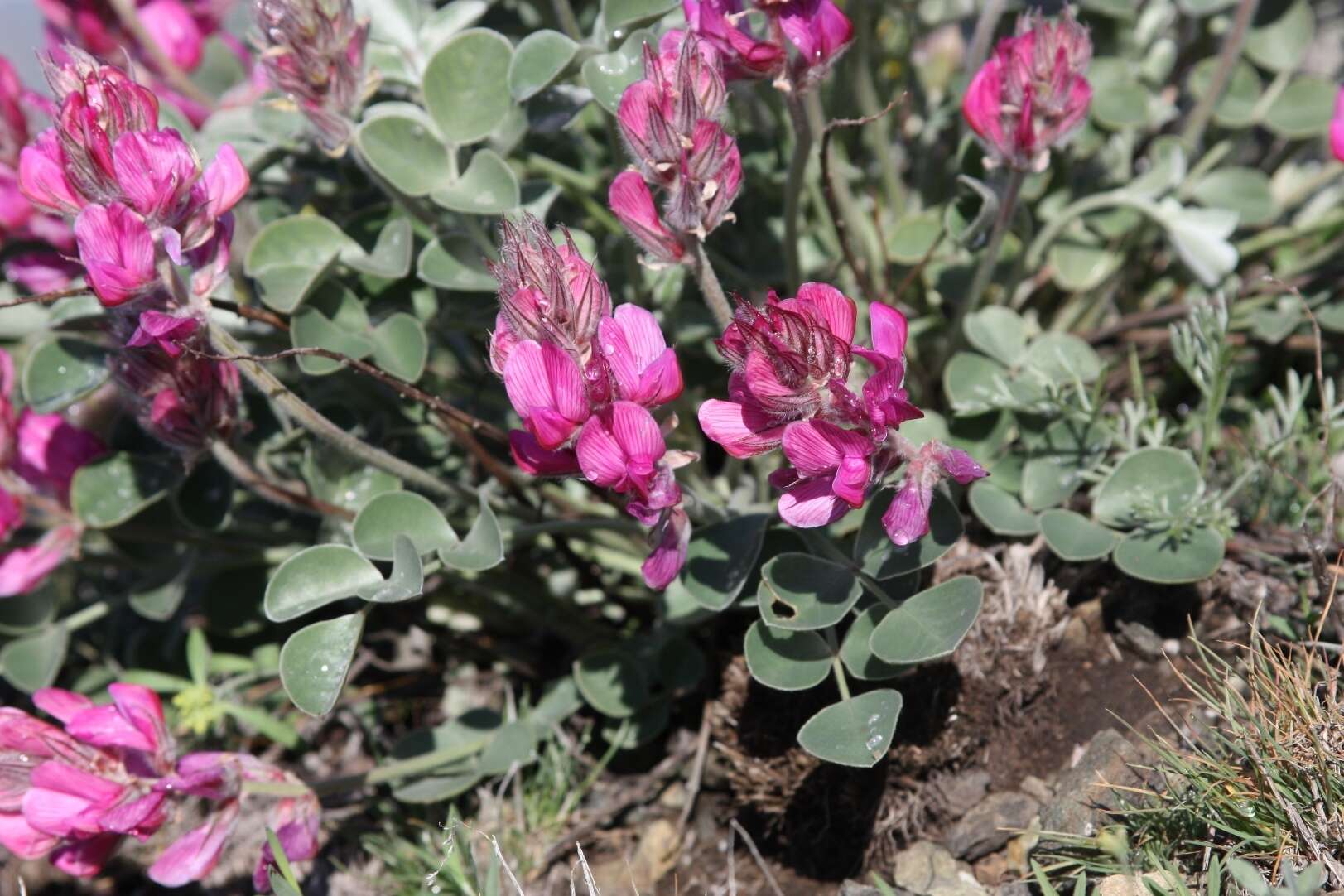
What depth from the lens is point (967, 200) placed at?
2.15 m

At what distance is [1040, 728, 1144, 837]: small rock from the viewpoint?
1745 millimetres

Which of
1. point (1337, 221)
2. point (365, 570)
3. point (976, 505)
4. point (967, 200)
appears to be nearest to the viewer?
point (365, 570)

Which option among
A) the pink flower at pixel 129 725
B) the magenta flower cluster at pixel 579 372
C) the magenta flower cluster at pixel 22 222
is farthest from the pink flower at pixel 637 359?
the magenta flower cluster at pixel 22 222

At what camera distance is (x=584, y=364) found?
1.47 metres

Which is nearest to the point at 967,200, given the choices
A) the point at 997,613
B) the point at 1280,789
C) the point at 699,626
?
the point at 997,613

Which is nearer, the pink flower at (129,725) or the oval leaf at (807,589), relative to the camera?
the oval leaf at (807,589)

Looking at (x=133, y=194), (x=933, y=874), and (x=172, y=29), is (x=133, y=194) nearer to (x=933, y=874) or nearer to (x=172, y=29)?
(x=933, y=874)

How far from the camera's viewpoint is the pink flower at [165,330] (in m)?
1.61

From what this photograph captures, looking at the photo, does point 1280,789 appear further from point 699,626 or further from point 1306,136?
point 1306,136

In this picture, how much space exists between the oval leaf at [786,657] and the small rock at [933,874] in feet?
1.27

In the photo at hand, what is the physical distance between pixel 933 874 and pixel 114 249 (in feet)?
5.12

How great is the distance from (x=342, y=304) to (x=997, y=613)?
1289 mm

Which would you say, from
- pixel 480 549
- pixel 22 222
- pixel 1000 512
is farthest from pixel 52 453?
pixel 1000 512

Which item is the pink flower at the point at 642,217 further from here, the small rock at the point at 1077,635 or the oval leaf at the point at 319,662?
the small rock at the point at 1077,635
